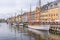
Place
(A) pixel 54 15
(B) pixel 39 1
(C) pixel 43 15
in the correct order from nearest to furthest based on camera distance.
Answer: (B) pixel 39 1, (A) pixel 54 15, (C) pixel 43 15

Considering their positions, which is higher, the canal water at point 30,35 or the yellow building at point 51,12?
the yellow building at point 51,12

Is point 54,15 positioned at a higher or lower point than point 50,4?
lower

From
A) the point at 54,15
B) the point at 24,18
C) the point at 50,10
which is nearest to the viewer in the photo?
the point at 54,15

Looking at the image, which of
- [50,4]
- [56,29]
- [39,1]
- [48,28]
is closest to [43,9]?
[50,4]

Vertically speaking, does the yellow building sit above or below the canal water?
above

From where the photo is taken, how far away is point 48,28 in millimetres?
48688

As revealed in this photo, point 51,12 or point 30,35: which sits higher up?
point 51,12

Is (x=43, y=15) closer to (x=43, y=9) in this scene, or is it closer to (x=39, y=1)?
(x=43, y=9)

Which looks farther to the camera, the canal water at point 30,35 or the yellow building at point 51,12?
the yellow building at point 51,12

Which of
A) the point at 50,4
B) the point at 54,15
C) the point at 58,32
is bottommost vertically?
the point at 58,32

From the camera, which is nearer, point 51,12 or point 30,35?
point 30,35

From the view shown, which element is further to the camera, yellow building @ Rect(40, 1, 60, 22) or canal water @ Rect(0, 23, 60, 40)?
yellow building @ Rect(40, 1, 60, 22)

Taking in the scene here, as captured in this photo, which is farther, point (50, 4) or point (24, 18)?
point (24, 18)

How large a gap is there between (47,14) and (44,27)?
41.6m
